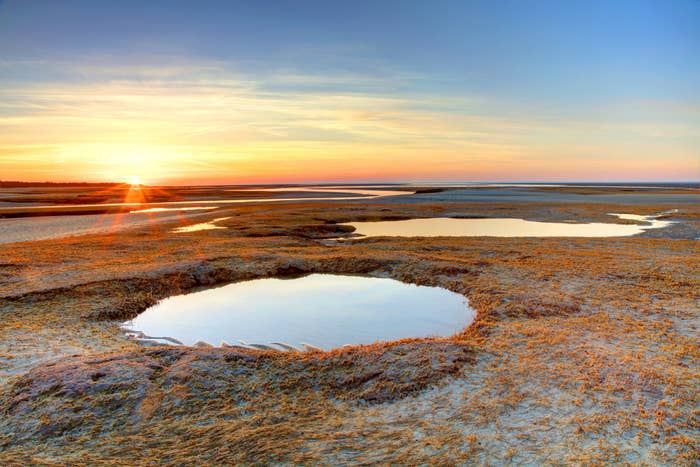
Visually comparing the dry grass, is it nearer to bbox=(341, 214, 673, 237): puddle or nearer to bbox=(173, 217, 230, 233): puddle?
bbox=(341, 214, 673, 237): puddle

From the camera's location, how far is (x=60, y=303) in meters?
11.9

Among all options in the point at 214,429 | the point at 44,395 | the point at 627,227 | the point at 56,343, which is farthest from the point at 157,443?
the point at 627,227

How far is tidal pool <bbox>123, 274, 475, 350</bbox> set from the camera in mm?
10594

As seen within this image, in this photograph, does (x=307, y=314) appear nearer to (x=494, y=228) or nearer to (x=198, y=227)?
(x=198, y=227)

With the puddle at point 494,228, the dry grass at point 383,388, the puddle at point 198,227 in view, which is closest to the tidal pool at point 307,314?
the dry grass at point 383,388

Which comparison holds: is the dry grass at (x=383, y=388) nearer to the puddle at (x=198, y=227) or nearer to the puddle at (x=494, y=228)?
the puddle at (x=494, y=228)

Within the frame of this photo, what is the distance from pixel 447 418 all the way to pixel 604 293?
8818mm

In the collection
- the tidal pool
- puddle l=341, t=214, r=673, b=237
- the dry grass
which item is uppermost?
puddle l=341, t=214, r=673, b=237

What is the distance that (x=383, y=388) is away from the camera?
7.14 meters

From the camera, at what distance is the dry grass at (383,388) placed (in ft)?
18.1

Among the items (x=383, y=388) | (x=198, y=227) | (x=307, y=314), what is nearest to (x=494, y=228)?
(x=198, y=227)

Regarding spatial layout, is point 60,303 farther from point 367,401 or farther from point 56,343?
point 367,401

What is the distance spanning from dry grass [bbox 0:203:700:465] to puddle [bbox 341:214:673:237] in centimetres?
1523

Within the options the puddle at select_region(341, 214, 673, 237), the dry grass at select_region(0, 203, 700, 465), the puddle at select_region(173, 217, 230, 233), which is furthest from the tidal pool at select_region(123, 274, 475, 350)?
the puddle at select_region(173, 217, 230, 233)
